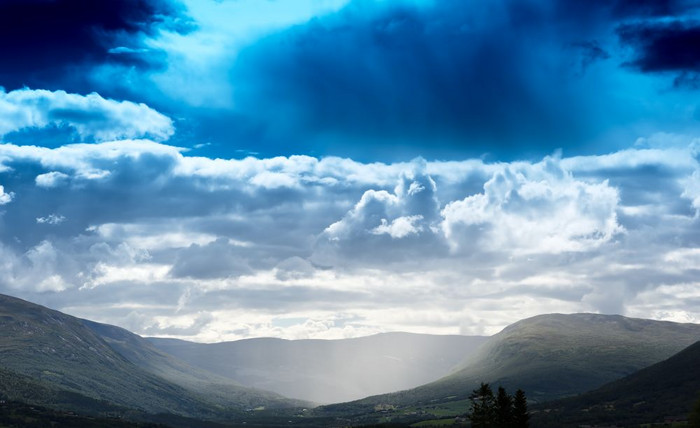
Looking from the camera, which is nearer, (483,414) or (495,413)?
(483,414)

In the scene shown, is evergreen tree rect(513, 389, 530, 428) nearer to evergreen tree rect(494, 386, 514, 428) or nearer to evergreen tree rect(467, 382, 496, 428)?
evergreen tree rect(494, 386, 514, 428)

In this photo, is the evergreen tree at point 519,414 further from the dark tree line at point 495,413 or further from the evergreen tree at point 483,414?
the evergreen tree at point 483,414

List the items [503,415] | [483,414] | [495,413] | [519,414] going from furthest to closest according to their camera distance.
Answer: [519,414]
[495,413]
[503,415]
[483,414]

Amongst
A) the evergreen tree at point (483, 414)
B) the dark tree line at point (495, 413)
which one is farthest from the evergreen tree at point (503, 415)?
the evergreen tree at point (483, 414)

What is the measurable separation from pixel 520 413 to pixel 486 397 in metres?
9.74

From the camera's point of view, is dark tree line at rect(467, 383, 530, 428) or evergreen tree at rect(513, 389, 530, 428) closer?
dark tree line at rect(467, 383, 530, 428)

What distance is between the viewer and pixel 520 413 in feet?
560

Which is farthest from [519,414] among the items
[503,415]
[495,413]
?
[495,413]

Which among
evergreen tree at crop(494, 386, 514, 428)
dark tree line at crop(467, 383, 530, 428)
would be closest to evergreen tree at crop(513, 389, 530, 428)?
dark tree line at crop(467, 383, 530, 428)

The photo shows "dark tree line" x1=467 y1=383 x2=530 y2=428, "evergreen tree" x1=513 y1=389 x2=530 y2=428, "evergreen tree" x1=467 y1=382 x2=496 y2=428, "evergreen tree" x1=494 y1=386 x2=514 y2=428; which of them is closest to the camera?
"evergreen tree" x1=467 y1=382 x2=496 y2=428

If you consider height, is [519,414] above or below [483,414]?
below

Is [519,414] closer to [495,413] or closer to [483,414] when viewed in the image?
[495,413]

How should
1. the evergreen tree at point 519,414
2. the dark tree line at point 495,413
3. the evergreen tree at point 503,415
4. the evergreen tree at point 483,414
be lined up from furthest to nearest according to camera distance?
the evergreen tree at point 519,414, the evergreen tree at point 503,415, the dark tree line at point 495,413, the evergreen tree at point 483,414

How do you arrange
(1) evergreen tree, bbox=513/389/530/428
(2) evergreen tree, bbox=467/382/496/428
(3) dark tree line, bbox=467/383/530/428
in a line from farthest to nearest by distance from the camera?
(1) evergreen tree, bbox=513/389/530/428
(3) dark tree line, bbox=467/383/530/428
(2) evergreen tree, bbox=467/382/496/428
